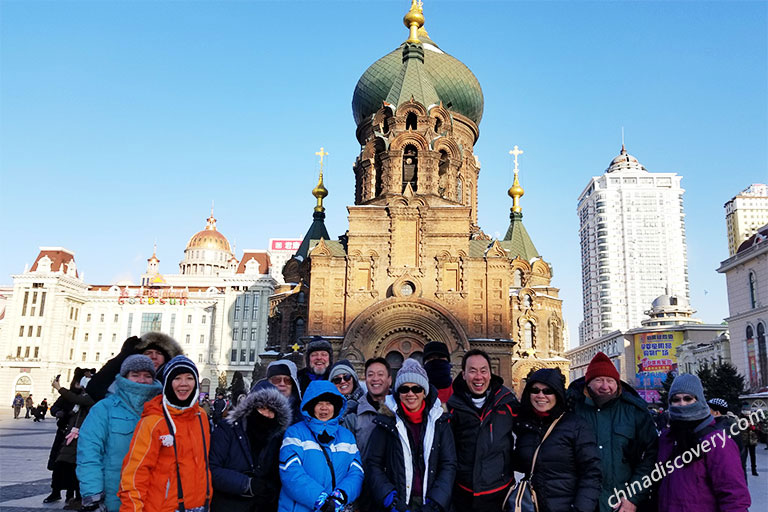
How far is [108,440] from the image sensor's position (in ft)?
15.9

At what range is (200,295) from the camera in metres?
63.8

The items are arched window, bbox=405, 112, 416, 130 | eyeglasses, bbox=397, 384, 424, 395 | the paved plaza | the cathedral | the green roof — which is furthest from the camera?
the green roof

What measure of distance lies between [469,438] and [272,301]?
29.4 metres

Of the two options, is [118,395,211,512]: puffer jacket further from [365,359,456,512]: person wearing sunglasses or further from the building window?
the building window

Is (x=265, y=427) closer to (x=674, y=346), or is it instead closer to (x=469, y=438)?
(x=469, y=438)

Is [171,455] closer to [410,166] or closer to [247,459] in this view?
[247,459]

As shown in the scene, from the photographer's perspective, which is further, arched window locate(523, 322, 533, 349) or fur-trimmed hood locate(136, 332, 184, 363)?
arched window locate(523, 322, 533, 349)

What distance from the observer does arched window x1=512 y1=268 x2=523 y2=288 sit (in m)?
32.1

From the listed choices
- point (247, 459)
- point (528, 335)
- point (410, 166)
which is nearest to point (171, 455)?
point (247, 459)

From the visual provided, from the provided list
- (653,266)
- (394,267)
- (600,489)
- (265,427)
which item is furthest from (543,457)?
(653,266)

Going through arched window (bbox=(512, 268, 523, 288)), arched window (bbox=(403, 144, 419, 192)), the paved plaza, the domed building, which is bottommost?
the paved plaza

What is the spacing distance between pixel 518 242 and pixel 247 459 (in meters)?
30.5

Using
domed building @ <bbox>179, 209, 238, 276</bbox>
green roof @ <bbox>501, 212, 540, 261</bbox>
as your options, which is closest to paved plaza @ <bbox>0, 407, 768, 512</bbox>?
green roof @ <bbox>501, 212, 540, 261</bbox>

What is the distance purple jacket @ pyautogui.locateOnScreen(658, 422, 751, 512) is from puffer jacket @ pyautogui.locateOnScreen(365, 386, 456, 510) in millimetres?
1676
